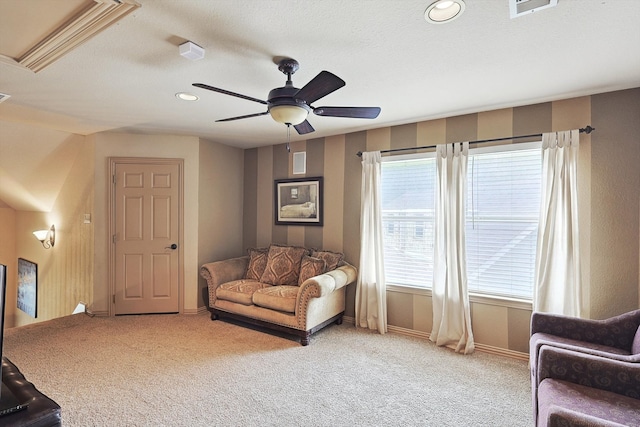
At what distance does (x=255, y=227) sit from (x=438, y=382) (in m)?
3.39

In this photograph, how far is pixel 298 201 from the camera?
460 centimetres

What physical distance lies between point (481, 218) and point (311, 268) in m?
1.95

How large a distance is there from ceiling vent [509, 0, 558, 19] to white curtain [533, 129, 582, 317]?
1650 mm

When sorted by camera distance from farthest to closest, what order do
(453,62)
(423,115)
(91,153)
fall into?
1. (91,153)
2. (423,115)
3. (453,62)

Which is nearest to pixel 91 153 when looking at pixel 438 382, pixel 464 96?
pixel 464 96

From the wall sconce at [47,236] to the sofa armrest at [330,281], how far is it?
4.17 metres

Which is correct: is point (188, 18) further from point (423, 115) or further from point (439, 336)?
point (439, 336)

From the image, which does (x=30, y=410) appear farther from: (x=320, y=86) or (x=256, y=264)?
(x=256, y=264)

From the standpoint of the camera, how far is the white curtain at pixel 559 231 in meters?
2.81

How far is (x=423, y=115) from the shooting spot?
345cm

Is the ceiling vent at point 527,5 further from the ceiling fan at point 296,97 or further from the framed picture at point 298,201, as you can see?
the framed picture at point 298,201

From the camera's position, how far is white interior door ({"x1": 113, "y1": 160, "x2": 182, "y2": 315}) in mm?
4250

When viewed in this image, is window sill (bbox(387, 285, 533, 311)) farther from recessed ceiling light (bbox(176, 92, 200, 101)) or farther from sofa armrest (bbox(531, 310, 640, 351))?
recessed ceiling light (bbox(176, 92, 200, 101))

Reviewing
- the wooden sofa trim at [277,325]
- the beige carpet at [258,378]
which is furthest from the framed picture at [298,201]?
the beige carpet at [258,378]
